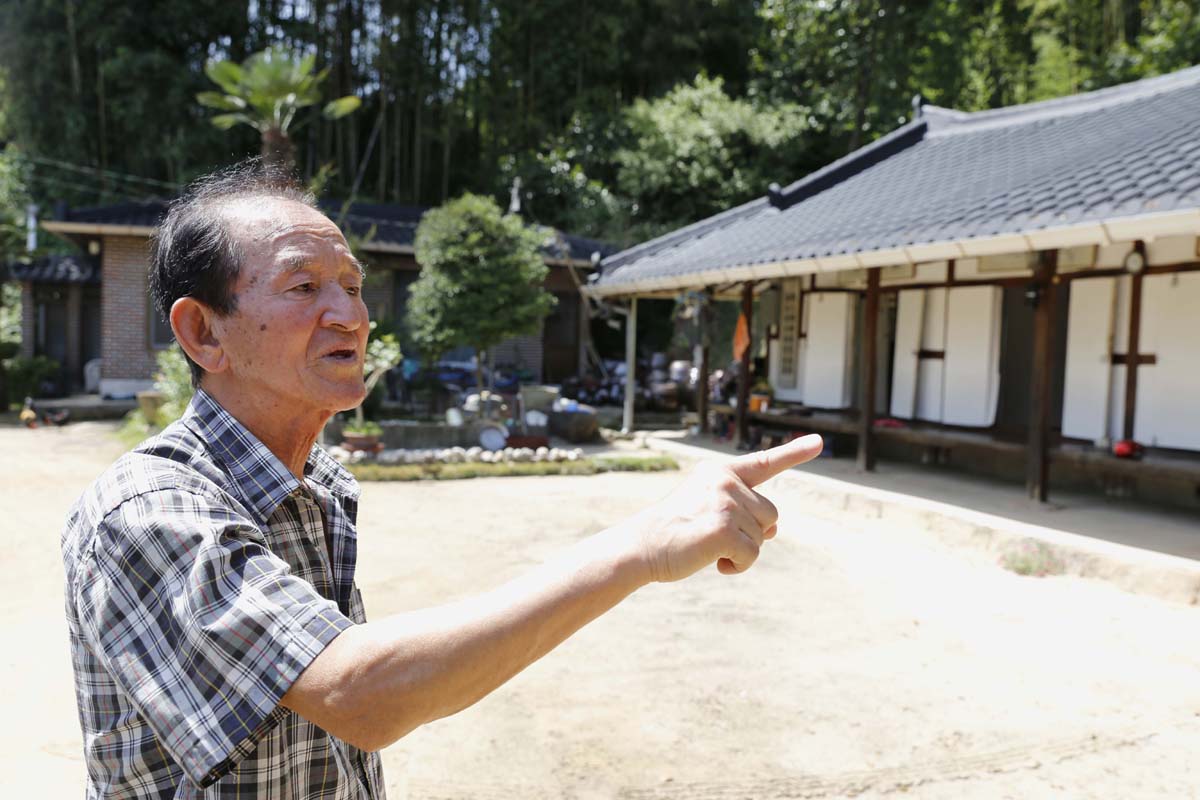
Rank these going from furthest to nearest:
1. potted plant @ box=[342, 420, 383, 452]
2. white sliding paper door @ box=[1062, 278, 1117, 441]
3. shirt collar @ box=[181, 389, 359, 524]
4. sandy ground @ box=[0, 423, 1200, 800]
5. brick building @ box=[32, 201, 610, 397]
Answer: brick building @ box=[32, 201, 610, 397] < potted plant @ box=[342, 420, 383, 452] < white sliding paper door @ box=[1062, 278, 1117, 441] < sandy ground @ box=[0, 423, 1200, 800] < shirt collar @ box=[181, 389, 359, 524]

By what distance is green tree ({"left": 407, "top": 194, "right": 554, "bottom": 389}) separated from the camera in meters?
11.5

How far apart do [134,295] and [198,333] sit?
1687cm

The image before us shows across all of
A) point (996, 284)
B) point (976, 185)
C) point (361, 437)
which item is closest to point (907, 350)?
point (996, 284)

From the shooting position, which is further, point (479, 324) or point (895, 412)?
point (479, 324)

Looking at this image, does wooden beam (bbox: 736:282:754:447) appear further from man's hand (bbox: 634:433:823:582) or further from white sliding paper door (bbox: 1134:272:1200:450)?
man's hand (bbox: 634:433:823:582)

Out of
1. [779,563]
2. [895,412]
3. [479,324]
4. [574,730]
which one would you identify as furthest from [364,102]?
[574,730]

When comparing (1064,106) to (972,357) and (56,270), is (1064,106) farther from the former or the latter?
(56,270)

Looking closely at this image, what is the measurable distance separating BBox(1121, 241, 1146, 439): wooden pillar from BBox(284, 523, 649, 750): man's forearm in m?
8.04

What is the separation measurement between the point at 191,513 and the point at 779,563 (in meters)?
5.61

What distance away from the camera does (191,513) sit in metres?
1.07

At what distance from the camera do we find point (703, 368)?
505 inches

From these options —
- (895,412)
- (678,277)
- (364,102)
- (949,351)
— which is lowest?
(895,412)

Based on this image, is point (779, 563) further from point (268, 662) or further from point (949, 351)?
point (268, 662)

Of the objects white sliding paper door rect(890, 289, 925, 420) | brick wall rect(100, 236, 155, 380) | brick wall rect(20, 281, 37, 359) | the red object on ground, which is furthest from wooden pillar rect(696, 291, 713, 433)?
brick wall rect(20, 281, 37, 359)
